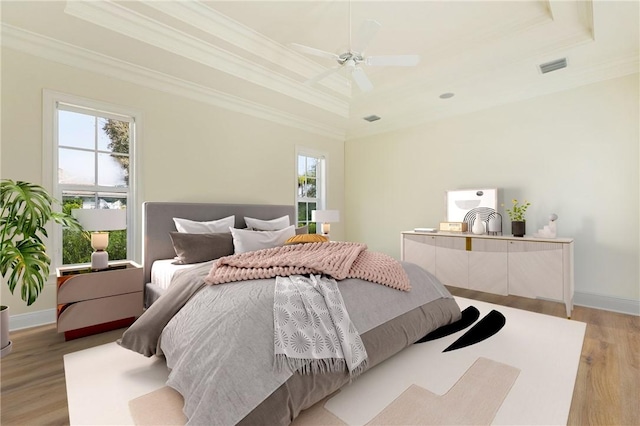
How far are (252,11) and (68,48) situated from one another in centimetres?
178

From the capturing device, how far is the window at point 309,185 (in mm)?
5176

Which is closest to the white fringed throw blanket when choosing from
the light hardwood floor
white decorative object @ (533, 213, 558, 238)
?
the light hardwood floor

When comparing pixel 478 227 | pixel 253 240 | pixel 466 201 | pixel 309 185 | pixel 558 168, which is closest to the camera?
pixel 253 240

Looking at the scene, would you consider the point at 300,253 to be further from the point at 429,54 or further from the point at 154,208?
the point at 429,54

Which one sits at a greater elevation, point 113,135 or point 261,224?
point 113,135

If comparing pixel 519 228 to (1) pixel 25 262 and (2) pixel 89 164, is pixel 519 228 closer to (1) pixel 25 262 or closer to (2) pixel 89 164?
(1) pixel 25 262

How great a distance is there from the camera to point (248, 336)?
56.0 inches

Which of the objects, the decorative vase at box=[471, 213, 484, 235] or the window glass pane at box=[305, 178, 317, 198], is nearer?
the decorative vase at box=[471, 213, 484, 235]

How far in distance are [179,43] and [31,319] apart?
2.91 meters

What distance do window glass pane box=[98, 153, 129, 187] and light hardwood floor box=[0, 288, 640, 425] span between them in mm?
1468

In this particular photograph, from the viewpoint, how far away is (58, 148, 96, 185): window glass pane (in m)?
2.97

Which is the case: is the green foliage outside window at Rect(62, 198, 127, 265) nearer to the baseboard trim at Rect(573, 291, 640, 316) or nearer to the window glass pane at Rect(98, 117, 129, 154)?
the window glass pane at Rect(98, 117, 129, 154)

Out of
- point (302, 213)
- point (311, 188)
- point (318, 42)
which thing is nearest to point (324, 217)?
point (302, 213)

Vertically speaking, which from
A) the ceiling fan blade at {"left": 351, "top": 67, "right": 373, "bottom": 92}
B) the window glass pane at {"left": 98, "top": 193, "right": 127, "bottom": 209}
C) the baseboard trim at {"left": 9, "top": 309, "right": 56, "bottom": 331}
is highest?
the ceiling fan blade at {"left": 351, "top": 67, "right": 373, "bottom": 92}
